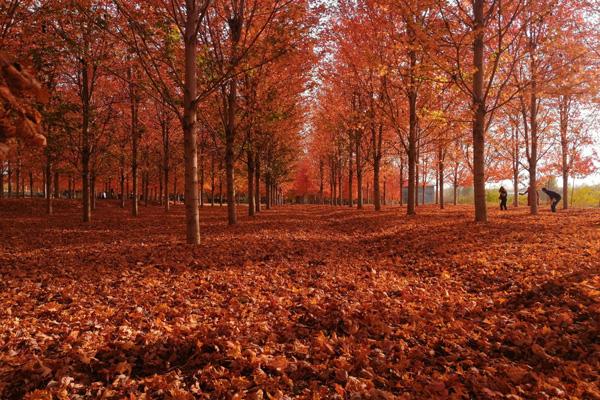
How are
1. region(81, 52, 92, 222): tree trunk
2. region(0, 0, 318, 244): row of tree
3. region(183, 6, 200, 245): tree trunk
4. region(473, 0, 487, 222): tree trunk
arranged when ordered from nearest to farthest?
region(183, 6, 200, 245): tree trunk, region(0, 0, 318, 244): row of tree, region(473, 0, 487, 222): tree trunk, region(81, 52, 92, 222): tree trunk

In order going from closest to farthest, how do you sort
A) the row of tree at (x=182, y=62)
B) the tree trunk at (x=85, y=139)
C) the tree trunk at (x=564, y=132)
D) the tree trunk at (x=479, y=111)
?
1. the row of tree at (x=182, y=62)
2. the tree trunk at (x=479, y=111)
3. the tree trunk at (x=85, y=139)
4. the tree trunk at (x=564, y=132)

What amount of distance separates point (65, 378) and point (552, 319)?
14.7ft

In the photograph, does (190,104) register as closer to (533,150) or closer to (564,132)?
(533,150)

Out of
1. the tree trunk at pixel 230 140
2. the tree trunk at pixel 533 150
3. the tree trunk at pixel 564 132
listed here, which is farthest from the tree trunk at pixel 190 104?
the tree trunk at pixel 564 132

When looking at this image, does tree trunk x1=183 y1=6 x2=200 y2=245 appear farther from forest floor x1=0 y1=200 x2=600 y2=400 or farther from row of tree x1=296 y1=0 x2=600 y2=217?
row of tree x1=296 y1=0 x2=600 y2=217

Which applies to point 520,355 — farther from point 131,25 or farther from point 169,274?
point 131,25

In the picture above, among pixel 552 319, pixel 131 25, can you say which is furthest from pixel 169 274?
pixel 131 25

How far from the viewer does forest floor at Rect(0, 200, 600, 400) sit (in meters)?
2.38

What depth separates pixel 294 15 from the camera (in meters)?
7.30

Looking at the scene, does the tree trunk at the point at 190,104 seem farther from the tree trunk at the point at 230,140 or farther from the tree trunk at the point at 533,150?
the tree trunk at the point at 533,150

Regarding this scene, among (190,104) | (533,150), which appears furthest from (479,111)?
(190,104)

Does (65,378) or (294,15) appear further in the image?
(294,15)

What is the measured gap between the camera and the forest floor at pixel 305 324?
2379 mm

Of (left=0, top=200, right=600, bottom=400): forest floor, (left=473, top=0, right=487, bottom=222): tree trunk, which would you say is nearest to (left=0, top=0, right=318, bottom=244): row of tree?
(left=0, top=200, right=600, bottom=400): forest floor
